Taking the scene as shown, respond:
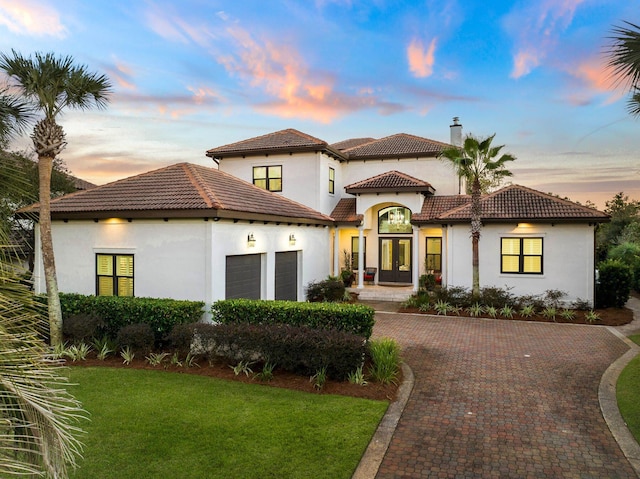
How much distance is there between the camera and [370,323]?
1005 centimetres

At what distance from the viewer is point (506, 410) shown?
7.55 meters

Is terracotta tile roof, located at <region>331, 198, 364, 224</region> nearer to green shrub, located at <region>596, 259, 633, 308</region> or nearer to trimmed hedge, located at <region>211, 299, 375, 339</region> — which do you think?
green shrub, located at <region>596, 259, 633, 308</region>

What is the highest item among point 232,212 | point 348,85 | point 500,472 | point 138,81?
point 348,85

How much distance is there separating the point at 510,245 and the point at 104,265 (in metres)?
16.2

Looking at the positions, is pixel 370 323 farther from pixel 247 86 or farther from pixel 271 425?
pixel 247 86

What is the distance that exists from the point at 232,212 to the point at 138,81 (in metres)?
8.06

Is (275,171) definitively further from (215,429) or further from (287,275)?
(215,429)

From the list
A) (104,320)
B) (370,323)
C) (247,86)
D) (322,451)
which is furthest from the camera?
(247,86)

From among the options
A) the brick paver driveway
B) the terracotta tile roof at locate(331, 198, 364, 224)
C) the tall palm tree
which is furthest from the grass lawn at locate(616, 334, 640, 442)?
the terracotta tile roof at locate(331, 198, 364, 224)

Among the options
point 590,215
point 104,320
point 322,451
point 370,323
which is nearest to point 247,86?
point 104,320

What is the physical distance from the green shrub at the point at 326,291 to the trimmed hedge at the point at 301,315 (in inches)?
319

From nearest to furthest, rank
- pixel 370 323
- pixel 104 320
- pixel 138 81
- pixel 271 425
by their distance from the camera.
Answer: pixel 271 425 < pixel 370 323 < pixel 104 320 < pixel 138 81

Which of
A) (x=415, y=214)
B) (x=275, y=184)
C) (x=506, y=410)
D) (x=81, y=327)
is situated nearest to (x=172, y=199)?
(x=81, y=327)

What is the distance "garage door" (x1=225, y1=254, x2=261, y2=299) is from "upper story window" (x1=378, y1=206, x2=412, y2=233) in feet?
36.6
